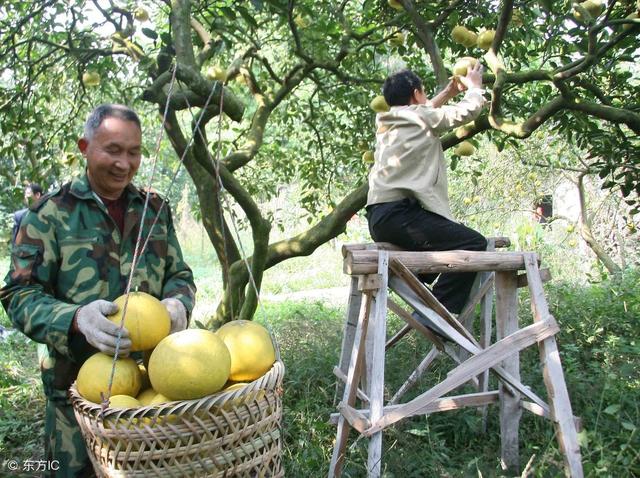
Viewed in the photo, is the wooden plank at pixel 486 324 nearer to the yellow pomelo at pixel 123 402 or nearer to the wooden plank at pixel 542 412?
the wooden plank at pixel 542 412

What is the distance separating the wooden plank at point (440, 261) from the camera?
2.31m

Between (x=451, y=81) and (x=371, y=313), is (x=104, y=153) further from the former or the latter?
(x=451, y=81)

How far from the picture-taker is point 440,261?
2377 millimetres

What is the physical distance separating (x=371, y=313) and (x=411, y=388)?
0.98 metres

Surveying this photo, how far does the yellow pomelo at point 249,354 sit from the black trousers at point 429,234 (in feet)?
5.02

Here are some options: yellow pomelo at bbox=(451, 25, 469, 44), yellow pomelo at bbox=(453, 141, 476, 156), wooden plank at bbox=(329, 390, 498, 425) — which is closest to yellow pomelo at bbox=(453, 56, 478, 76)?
yellow pomelo at bbox=(451, 25, 469, 44)

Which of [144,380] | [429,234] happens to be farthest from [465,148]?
[144,380]

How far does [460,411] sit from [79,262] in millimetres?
2096

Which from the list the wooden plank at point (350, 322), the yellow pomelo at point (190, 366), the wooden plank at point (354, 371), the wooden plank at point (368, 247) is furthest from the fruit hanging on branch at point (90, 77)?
the yellow pomelo at point (190, 366)

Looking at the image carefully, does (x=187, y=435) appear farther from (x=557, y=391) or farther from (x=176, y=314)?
(x=557, y=391)

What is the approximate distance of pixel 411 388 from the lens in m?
3.29

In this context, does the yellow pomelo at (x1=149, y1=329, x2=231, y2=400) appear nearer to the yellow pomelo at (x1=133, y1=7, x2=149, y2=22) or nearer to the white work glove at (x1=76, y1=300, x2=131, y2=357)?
the white work glove at (x1=76, y1=300, x2=131, y2=357)

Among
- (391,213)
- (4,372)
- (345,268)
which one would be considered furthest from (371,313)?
(4,372)

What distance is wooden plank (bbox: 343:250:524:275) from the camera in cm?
231
